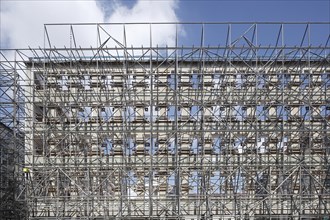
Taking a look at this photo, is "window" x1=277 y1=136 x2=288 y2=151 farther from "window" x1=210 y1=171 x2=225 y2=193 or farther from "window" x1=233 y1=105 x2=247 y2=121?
"window" x1=210 y1=171 x2=225 y2=193

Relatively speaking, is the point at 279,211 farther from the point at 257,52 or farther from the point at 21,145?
the point at 21,145

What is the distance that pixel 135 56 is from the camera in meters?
23.1

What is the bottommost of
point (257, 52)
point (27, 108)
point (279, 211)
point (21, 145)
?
point (279, 211)

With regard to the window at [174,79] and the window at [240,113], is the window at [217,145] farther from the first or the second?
the window at [174,79]

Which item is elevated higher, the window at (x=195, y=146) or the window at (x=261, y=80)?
the window at (x=261, y=80)

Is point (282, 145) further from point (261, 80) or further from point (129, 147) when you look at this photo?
point (129, 147)

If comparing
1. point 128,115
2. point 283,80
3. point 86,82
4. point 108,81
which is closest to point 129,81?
point 108,81

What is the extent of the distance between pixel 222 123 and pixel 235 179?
2.69m

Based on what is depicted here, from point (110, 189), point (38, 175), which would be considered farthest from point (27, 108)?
point (110, 189)

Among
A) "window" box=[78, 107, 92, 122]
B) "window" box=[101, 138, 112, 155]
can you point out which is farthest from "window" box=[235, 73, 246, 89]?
"window" box=[78, 107, 92, 122]

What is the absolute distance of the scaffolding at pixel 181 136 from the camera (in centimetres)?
2191

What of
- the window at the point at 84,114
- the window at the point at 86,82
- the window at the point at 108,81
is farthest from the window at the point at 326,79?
the window at the point at 84,114

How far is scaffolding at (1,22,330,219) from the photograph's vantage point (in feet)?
71.9

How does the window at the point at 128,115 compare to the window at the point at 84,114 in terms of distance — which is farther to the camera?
the window at the point at 84,114
